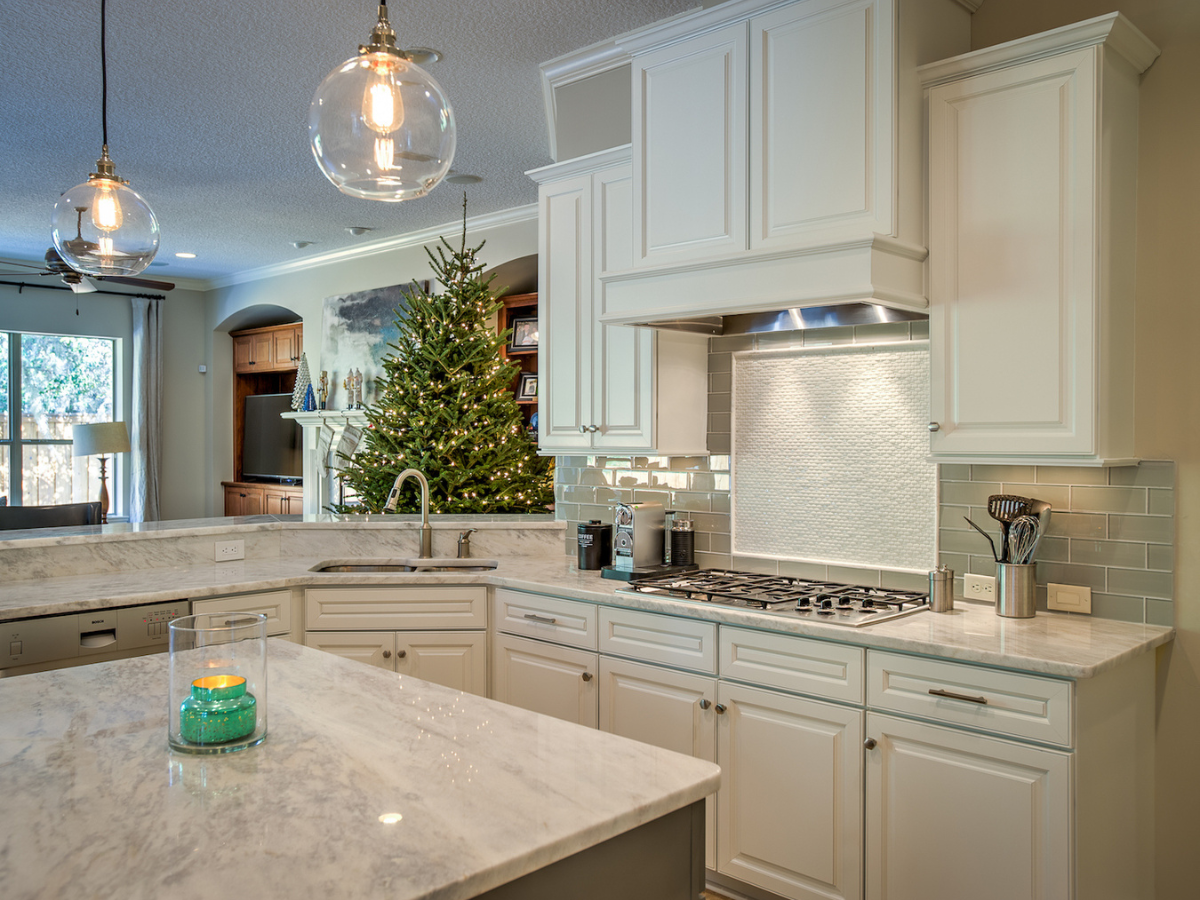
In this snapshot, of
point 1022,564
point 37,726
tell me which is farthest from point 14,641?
point 1022,564

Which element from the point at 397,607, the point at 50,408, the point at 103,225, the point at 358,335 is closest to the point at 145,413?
the point at 50,408

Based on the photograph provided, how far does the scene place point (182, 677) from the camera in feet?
4.53

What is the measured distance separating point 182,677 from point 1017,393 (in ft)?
6.96

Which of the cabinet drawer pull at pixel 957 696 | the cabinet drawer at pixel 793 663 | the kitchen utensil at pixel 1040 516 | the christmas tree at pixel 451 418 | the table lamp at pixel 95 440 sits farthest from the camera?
the table lamp at pixel 95 440

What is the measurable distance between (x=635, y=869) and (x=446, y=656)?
7.43ft

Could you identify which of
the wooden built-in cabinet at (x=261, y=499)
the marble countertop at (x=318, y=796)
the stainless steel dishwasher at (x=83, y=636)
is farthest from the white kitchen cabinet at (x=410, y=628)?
the wooden built-in cabinet at (x=261, y=499)

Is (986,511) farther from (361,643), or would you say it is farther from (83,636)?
(83,636)

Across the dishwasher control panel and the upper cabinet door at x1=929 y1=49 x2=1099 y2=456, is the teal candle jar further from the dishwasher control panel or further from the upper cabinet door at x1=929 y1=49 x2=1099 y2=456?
the upper cabinet door at x1=929 y1=49 x2=1099 y2=456

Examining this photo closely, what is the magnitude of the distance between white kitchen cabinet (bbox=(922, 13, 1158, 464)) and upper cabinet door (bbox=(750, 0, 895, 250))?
18 cm

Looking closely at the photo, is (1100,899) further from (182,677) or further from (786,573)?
(182,677)

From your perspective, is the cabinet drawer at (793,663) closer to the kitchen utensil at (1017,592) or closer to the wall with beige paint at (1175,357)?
the kitchen utensil at (1017,592)

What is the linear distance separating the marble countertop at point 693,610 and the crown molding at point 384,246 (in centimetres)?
338

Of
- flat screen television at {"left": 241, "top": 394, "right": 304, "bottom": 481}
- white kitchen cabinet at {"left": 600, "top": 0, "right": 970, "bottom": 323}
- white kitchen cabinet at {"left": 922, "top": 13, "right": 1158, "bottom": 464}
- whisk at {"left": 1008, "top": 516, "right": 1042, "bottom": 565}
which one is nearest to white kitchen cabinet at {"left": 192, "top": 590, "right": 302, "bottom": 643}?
white kitchen cabinet at {"left": 600, "top": 0, "right": 970, "bottom": 323}

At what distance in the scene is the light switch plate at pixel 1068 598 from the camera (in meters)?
2.57
